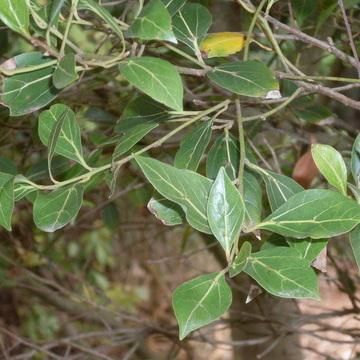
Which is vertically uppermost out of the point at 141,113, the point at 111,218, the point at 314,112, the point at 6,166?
the point at 141,113

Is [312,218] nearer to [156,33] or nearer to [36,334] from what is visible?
[156,33]

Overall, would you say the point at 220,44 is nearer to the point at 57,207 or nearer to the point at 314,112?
the point at 57,207

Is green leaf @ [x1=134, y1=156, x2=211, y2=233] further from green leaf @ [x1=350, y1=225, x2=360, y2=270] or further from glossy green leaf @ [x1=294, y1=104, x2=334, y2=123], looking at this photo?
glossy green leaf @ [x1=294, y1=104, x2=334, y2=123]

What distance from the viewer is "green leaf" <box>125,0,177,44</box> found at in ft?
1.48

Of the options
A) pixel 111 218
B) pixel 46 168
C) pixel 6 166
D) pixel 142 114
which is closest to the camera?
pixel 142 114

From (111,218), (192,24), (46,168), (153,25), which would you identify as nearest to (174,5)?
(192,24)

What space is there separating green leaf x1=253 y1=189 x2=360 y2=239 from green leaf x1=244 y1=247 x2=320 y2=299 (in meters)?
0.02

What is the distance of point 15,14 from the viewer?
47 centimetres

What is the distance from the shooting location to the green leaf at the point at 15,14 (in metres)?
0.47

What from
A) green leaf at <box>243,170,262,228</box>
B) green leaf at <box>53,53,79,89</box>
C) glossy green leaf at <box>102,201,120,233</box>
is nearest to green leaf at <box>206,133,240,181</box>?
green leaf at <box>243,170,262,228</box>

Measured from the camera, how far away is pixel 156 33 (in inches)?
17.9

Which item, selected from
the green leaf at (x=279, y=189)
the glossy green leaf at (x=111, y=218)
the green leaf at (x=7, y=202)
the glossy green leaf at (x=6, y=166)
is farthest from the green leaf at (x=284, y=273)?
the glossy green leaf at (x=111, y=218)

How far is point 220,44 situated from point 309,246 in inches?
11.3

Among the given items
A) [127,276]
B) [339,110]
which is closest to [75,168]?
[339,110]
